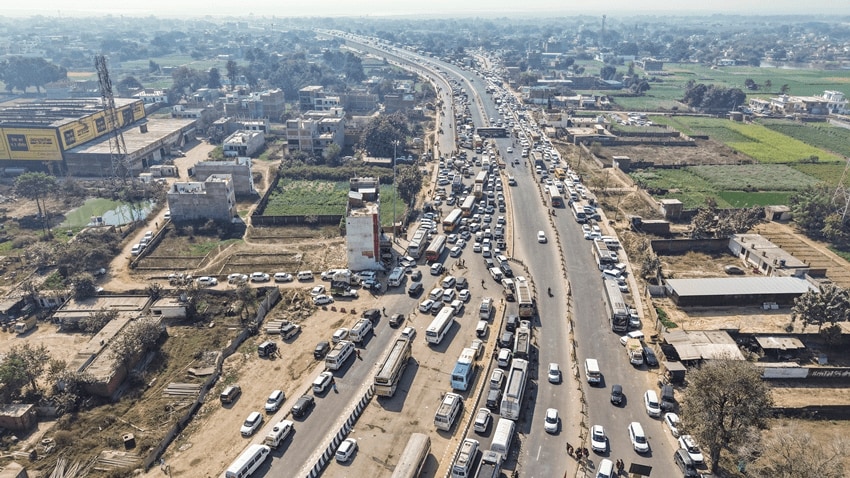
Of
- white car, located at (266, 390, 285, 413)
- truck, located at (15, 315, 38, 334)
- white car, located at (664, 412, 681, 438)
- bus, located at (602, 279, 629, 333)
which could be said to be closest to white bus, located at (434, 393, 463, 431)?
white car, located at (266, 390, 285, 413)

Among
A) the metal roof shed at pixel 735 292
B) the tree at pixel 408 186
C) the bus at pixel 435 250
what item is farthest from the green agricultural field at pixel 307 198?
the metal roof shed at pixel 735 292

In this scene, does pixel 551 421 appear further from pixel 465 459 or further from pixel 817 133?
pixel 817 133

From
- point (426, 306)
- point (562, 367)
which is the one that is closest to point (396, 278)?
point (426, 306)

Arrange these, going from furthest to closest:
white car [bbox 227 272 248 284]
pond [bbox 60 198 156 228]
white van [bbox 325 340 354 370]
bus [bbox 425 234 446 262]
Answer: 1. pond [bbox 60 198 156 228]
2. bus [bbox 425 234 446 262]
3. white car [bbox 227 272 248 284]
4. white van [bbox 325 340 354 370]

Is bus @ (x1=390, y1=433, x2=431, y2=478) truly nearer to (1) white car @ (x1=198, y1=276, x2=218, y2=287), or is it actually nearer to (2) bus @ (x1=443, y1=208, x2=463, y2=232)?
(1) white car @ (x1=198, y1=276, x2=218, y2=287)

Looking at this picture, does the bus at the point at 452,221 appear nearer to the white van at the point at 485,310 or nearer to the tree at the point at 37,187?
the white van at the point at 485,310
